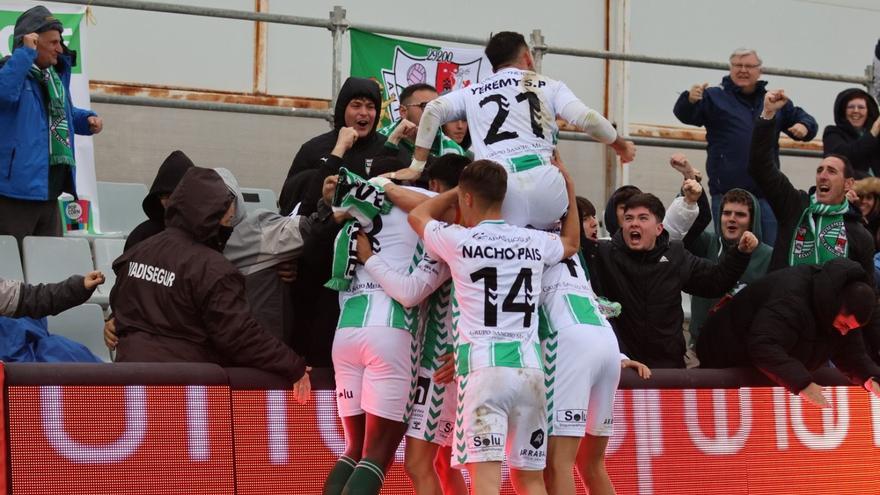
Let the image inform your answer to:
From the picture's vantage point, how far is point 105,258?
33.0 feet

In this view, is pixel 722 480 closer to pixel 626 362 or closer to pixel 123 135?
pixel 626 362

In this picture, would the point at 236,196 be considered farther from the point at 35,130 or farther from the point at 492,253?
the point at 35,130

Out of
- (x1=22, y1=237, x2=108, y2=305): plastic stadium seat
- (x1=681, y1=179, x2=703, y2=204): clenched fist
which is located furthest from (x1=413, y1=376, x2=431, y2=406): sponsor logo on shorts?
(x1=681, y1=179, x2=703, y2=204): clenched fist

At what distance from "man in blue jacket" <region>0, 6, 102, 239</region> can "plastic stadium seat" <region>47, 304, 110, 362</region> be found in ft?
2.56

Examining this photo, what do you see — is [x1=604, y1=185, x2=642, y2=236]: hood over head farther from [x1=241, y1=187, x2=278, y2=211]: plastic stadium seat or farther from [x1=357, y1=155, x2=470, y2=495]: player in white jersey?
[x1=241, y1=187, x2=278, y2=211]: plastic stadium seat

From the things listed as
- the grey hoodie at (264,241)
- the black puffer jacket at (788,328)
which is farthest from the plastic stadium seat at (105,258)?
the black puffer jacket at (788,328)

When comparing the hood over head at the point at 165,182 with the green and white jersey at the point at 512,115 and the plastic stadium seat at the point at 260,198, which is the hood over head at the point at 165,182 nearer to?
the green and white jersey at the point at 512,115

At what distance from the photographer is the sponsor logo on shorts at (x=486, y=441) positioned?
248 inches

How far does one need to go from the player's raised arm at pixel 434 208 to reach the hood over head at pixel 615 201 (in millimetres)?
2558

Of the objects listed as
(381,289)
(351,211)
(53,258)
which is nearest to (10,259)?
(53,258)

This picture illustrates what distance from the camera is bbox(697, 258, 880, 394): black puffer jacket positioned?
26.4 ft

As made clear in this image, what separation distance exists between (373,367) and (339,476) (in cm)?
56

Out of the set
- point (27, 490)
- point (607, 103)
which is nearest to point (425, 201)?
point (27, 490)

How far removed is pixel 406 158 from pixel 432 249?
1839 millimetres
